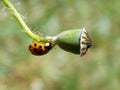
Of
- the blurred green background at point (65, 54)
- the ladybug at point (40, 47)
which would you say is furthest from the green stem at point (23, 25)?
the blurred green background at point (65, 54)

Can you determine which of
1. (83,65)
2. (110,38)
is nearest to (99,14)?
(110,38)

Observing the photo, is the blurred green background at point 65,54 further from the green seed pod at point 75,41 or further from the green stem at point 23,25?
the green seed pod at point 75,41

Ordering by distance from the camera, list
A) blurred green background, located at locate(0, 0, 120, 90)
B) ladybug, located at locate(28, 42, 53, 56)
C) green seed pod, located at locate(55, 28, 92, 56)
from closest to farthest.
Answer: green seed pod, located at locate(55, 28, 92, 56) < ladybug, located at locate(28, 42, 53, 56) < blurred green background, located at locate(0, 0, 120, 90)

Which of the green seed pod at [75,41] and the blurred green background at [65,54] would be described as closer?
the green seed pod at [75,41]

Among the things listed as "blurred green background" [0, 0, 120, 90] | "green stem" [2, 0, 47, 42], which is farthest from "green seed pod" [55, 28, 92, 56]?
"blurred green background" [0, 0, 120, 90]

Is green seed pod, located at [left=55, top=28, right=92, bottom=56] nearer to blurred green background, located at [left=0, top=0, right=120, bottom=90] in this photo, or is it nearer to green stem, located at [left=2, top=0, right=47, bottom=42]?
green stem, located at [left=2, top=0, right=47, bottom=42]

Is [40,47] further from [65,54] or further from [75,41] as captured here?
[65,54]

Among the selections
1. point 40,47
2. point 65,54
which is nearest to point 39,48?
point 40,47
